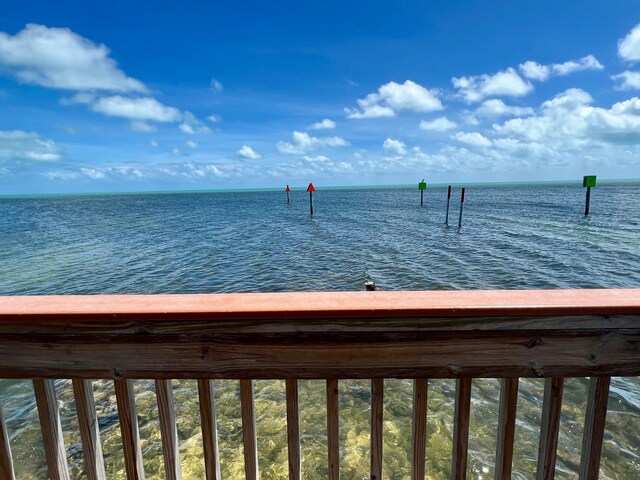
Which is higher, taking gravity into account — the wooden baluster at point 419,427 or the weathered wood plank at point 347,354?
the weathered wood plank at point 347,354

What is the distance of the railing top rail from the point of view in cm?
99

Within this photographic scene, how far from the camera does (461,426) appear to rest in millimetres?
1157

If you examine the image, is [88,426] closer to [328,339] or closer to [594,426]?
[328,339]

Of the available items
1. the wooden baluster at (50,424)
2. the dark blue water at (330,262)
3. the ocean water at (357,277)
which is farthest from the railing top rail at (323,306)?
the dark blue water at (330,262)

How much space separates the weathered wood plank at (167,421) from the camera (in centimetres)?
113

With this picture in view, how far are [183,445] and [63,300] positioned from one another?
3.22 metres

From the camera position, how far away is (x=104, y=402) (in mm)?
4426

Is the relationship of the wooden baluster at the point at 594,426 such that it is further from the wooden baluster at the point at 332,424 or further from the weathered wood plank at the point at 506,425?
the wooden baluster at the point at 332,424

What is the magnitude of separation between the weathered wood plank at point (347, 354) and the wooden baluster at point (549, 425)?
7 cm

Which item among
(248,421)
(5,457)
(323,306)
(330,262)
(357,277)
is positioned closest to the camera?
(323,306)

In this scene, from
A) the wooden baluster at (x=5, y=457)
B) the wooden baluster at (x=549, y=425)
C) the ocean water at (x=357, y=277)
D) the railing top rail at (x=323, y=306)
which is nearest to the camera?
the railing top rail at (x=323, y=306)

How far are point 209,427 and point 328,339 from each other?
519 mm

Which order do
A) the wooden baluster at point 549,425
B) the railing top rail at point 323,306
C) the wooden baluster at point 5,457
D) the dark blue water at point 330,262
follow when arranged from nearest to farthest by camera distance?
1. the railing top rail at point 323,306
2. the wooden baluster at point 549,425
3. the wooden baluster at point 5,457
4. the dark blue water at point 330,262

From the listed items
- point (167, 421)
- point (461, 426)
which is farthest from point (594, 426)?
point (167, 421)
